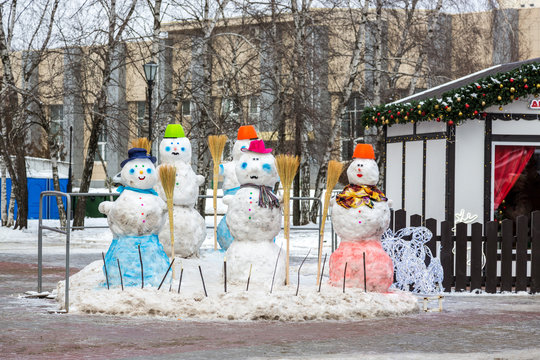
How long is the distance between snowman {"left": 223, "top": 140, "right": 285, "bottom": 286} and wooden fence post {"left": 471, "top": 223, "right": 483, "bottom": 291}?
3.13 meters

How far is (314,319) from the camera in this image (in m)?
10.4

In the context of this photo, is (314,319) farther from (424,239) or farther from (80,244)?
(80,244)

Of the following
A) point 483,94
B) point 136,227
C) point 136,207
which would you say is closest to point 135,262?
point 136,227

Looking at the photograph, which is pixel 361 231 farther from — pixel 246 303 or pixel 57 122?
pixel 57 122

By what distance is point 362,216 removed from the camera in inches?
463

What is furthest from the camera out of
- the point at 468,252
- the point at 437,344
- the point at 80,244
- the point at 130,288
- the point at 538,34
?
the point at 538,34

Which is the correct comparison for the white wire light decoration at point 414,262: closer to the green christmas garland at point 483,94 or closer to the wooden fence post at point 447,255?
the wooden fence post at point 447,255

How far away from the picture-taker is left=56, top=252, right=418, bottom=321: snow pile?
10.4 m

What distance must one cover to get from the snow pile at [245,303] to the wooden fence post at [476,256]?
2283 millimetres

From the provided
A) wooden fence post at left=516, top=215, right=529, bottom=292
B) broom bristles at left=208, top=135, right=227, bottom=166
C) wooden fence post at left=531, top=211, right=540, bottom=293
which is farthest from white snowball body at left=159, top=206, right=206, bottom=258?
wooden fence post at left=531, top=211, right=540, bottom=293

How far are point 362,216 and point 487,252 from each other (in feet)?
8.86

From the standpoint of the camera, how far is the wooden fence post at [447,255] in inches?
522

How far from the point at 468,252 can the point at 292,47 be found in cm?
1435

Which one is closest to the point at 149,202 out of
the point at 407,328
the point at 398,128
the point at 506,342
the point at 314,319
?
the point at 314,319
